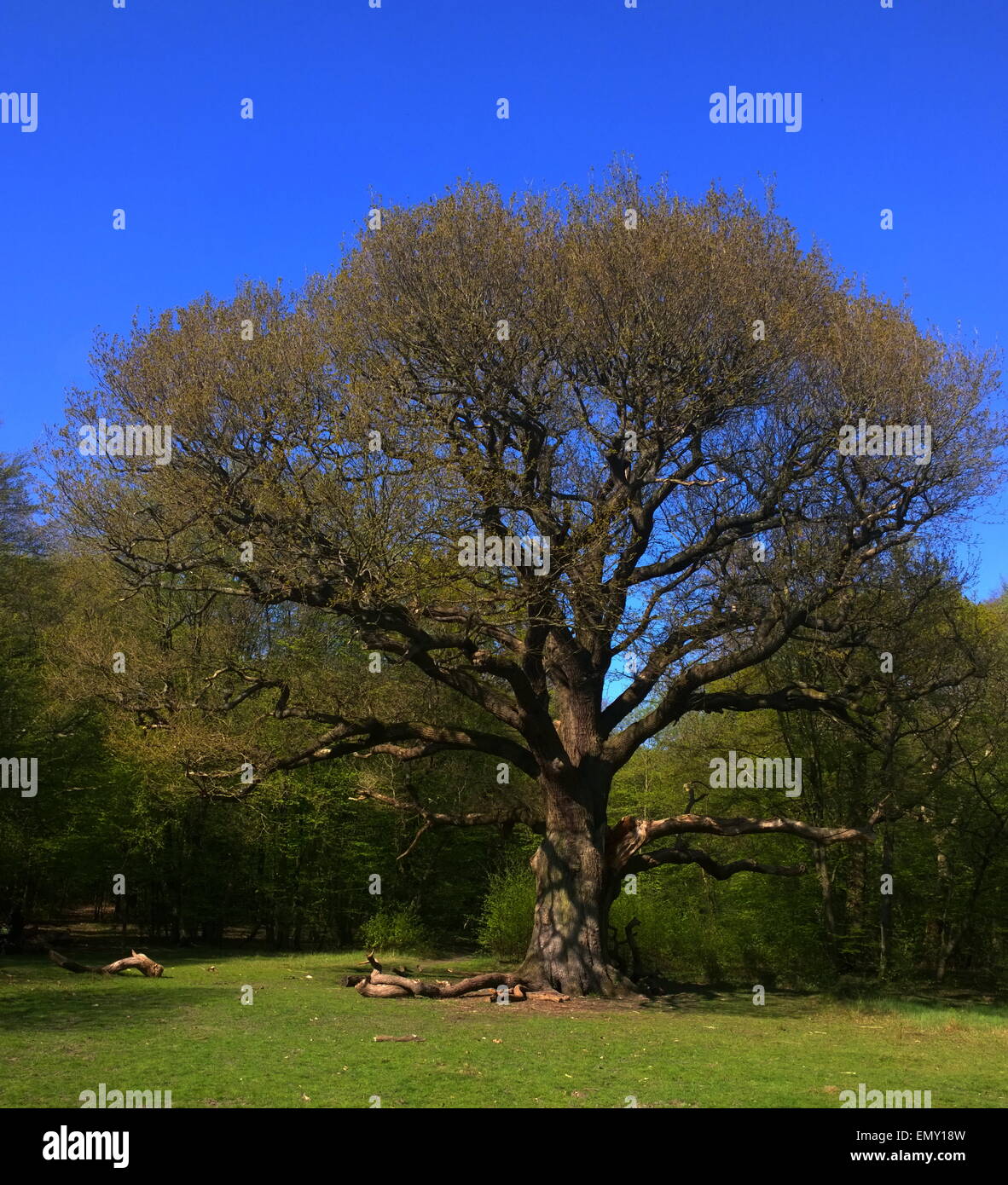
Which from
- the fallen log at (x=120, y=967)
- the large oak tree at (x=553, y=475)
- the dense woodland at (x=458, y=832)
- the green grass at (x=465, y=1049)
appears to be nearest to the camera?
the green grass at (x=465, y=1049)

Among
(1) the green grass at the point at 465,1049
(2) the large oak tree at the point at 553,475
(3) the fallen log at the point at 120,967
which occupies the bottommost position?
(3) the fallen log at the point at 120,967

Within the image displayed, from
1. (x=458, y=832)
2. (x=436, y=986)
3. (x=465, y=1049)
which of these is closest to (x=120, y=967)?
(x=436, y=986)

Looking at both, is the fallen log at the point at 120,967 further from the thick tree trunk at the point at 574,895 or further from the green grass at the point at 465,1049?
the thick tree trunk at the point at 574,895

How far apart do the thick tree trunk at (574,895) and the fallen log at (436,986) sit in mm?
461

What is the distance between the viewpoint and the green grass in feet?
29.5

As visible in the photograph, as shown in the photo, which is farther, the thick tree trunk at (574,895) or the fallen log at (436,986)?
the thick tree trunk at (574,895)

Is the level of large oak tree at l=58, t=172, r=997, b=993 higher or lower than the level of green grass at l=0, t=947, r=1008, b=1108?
higher

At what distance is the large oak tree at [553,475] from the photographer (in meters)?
15.7

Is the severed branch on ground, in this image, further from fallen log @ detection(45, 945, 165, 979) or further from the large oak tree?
the large oak tree

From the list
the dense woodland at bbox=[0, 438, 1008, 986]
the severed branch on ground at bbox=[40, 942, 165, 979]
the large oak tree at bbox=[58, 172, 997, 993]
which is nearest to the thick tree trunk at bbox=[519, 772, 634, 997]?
the large oak tree at bbox=[58, 172, 997, 993]

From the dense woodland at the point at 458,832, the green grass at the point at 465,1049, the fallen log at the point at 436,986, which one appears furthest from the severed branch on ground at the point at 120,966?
the fallen log at the point at 436,986

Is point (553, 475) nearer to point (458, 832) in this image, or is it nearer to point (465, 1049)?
point (465, 1049)

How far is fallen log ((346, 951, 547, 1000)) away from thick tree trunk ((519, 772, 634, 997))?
46 centimetres
